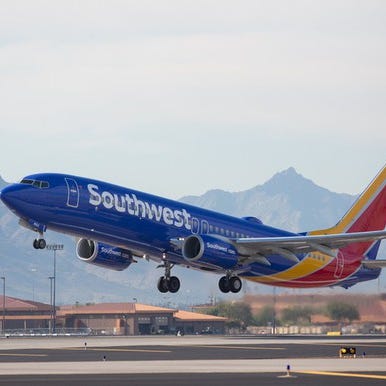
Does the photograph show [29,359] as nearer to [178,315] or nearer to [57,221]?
[57,221]

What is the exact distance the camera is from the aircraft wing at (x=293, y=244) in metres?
84.4

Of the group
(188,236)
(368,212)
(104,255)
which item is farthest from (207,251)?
(368,212)

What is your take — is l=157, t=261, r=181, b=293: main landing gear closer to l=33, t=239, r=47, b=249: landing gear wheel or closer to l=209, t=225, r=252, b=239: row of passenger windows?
l=209, t=225, r=252, b=239: row of passenger windows

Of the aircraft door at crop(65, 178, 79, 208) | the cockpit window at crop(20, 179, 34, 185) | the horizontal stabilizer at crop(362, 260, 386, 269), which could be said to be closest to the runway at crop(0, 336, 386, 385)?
the horizontal stabilizer at crop(362, 260, 386, 269)

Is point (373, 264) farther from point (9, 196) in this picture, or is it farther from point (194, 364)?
point (194, 364)

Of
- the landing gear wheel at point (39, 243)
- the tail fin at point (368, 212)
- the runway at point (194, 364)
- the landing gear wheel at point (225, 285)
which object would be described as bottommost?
the runway at point (194, 364)

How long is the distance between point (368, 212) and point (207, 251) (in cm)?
2215

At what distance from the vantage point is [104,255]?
8631cm

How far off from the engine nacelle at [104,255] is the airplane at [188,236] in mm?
69

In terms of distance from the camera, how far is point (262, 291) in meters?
102

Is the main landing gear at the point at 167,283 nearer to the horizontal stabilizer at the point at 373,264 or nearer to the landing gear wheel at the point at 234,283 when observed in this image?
the landing gear wheel at the point at 234,283

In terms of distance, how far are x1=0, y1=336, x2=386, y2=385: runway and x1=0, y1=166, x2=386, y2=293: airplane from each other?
584 cm

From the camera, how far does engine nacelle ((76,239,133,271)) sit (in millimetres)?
86375

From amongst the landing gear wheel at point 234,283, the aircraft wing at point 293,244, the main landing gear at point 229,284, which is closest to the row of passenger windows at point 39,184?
the aircraft wing at point 293,244
